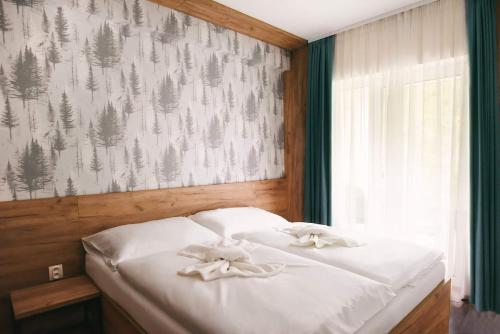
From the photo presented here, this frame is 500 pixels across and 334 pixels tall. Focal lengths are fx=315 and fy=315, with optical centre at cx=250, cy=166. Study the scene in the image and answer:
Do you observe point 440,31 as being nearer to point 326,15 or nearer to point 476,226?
point 326,15

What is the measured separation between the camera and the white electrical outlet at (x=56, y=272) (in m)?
2.08

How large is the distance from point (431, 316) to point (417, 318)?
8.3 inches

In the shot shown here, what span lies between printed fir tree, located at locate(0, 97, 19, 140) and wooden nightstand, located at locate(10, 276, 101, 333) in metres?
0.96

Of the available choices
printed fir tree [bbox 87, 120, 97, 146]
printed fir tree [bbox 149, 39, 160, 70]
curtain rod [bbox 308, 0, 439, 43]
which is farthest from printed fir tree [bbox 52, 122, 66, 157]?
curtain rod [bbox 308, 0, 439, 43]

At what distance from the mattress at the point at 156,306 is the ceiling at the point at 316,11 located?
2.11 metres

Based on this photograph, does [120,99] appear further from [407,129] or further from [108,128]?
[407,129]

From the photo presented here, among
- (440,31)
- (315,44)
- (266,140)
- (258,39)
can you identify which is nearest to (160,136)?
(266,140)

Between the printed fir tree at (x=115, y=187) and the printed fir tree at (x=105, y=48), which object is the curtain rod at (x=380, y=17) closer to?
the printed fir tree at (x=105, y=48)

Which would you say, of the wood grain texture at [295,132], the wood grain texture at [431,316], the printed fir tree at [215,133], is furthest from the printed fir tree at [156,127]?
the wood grain texture at [431,316]

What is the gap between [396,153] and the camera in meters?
2.87

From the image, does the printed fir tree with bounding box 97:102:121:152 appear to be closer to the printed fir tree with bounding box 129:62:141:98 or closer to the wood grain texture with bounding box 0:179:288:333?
the printed fir tree with bounding box 129:62:141:98

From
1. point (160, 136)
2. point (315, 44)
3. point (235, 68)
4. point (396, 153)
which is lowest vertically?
point (396, 153)

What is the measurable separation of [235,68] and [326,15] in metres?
0.98

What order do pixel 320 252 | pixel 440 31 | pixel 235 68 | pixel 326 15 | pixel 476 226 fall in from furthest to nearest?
1. pixel 235 68
2. pixel 326 15
3. pixel 440 31
4. pixel 476 226
5. pixel 320 252
